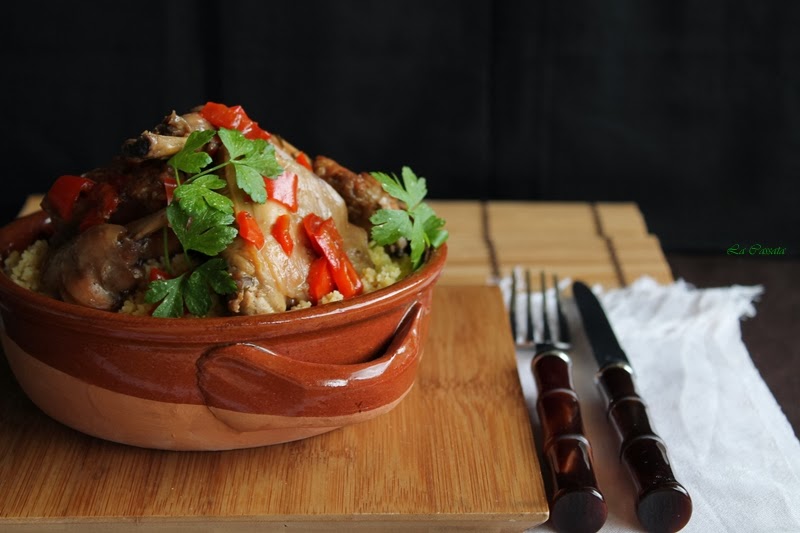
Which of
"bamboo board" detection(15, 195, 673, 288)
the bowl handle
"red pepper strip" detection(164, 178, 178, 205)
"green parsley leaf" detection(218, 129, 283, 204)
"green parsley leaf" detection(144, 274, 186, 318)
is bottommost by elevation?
"bamboo board" detection(15, 195, 673, 288)

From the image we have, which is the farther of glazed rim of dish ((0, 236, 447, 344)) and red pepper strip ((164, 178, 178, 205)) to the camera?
red pepper strip ((164, 178, 178, 205))

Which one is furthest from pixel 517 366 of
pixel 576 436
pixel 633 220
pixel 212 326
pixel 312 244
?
pixel 633 220

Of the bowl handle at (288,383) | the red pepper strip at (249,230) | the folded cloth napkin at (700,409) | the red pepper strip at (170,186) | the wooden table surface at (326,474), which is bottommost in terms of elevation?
the folded cloth napkin at (700,409)

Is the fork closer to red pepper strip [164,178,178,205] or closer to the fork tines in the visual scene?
the fork tines

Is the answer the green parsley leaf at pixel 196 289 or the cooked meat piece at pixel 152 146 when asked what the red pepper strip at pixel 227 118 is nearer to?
the cooked meat piece at pixel 152 146

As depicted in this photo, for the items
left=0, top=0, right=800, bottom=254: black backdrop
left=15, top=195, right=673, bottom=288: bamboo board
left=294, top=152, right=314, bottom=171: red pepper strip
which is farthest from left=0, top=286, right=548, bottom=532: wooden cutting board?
left=0, top=0, right=800, bottom=254: black backdrop

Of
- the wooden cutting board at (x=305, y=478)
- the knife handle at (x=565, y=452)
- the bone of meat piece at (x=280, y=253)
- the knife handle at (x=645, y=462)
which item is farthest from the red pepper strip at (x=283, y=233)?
the knife handle at (x=645, y=462)
